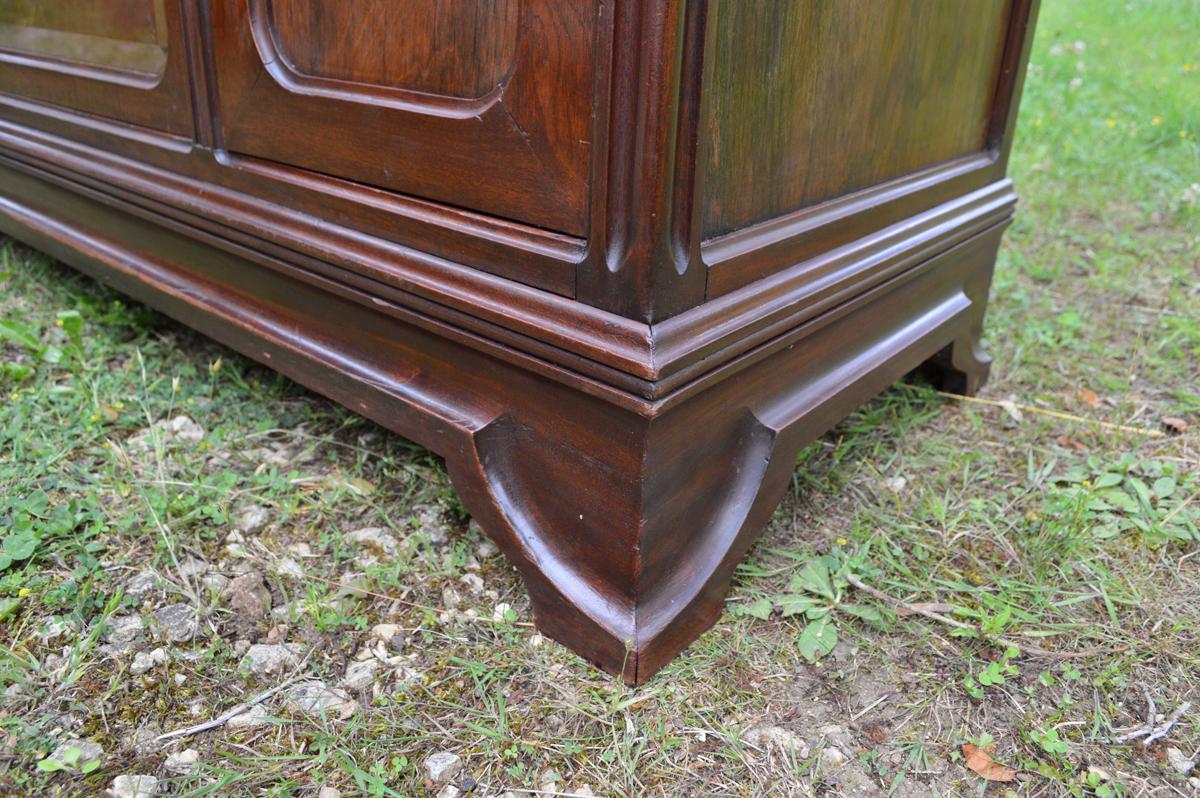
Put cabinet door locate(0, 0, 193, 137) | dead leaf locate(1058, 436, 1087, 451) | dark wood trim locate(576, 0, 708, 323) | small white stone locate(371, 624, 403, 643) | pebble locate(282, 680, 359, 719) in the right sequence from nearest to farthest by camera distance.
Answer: dark wood trim locate(576, 0, 708, 323), pebble locate(282, 680, 359, 719), small white stone locate(371, 624, 403, 643), cabinet door locate(0, 0, 193, 137), dead leaf locate(1058, 436, 1087, 451)

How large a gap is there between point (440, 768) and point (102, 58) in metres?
1.44

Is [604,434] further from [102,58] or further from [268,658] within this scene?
[102,58]

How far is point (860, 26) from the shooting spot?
121 cm

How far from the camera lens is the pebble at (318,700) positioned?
1107 millimetres

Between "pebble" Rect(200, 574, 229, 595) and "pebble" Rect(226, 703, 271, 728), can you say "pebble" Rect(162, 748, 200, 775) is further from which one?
"pebble" Rect(200, 574, 229, 595)

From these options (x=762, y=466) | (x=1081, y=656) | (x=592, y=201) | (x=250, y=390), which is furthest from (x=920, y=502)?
(x=250, y=390)

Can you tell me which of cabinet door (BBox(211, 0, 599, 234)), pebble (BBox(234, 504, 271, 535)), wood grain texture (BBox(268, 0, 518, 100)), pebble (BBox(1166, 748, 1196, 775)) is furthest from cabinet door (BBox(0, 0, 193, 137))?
pebble (BBox(1166, 748, 1196, 775))

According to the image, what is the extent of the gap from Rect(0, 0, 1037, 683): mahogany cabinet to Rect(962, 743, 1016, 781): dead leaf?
13.9 inches

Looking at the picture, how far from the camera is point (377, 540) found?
1412 millimetres

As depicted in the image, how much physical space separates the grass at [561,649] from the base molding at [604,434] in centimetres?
10

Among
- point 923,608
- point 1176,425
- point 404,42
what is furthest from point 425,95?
point 1176,425

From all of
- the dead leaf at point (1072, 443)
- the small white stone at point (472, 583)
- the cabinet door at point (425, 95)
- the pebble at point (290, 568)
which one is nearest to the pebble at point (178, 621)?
the pebble at point (290, 568)

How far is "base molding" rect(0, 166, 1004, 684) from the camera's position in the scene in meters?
1.08

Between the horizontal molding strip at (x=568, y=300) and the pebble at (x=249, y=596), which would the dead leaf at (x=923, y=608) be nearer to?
the horizontal molding strip at (x=568, y=300)
